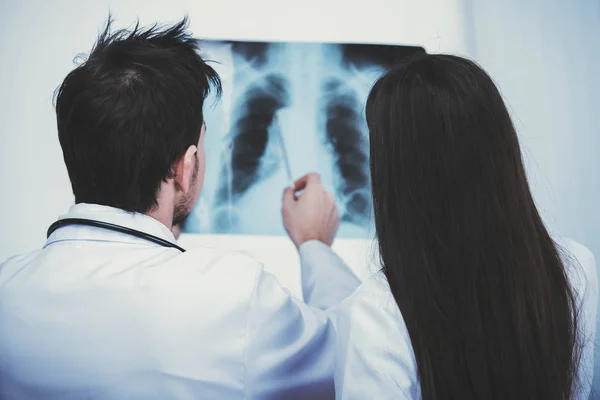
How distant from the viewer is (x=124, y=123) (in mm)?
984

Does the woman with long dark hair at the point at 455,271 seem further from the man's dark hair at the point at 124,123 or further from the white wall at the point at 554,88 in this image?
the white wall at the point at 554,88

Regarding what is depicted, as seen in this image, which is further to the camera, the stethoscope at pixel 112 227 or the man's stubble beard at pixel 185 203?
the man's stubble beard at pixel 185 203

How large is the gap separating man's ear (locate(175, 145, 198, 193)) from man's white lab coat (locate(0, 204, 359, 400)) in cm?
15

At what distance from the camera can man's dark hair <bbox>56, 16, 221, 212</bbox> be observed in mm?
988

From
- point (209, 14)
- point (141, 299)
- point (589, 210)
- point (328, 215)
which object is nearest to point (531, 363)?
point (141, 299)

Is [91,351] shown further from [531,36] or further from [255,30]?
[531,36]

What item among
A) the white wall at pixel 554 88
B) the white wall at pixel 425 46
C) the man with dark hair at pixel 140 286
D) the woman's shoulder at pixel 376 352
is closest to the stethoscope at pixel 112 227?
the man with dark hair at pixel 140 286

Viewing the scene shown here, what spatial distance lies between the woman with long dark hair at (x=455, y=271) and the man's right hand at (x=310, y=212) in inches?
22.6

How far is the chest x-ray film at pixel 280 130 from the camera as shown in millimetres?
1482

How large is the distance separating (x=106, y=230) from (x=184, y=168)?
0.18 meters

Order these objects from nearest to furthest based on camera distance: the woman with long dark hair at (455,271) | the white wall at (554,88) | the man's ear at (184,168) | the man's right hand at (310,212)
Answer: the woman with long dark hair at (455,271) < the man's ear at (184,168) < the man's right hand at (310,212) < the white wall at (554,88)

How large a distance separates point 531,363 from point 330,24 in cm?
111

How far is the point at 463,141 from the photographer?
80 centimetres

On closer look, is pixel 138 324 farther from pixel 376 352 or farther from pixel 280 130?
pixel 280 130
